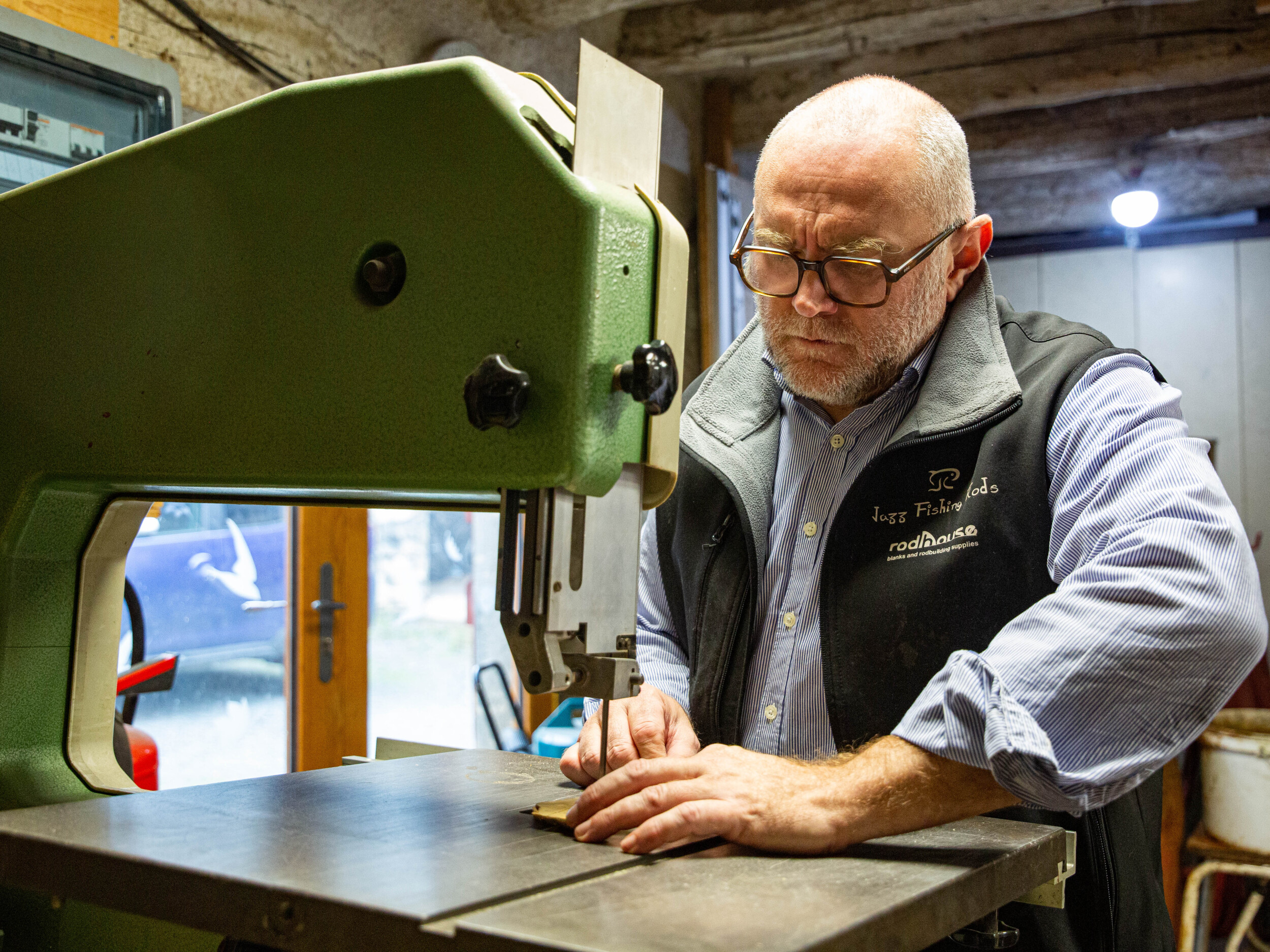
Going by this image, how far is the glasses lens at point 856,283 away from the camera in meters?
1.42

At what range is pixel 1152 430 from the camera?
117 centimetres

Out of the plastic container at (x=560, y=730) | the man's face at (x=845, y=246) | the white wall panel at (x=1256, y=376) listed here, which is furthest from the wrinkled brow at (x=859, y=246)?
the white wall panel at (x=1256, y=376)

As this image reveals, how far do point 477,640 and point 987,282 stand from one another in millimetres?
3659

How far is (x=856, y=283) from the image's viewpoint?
1428mm

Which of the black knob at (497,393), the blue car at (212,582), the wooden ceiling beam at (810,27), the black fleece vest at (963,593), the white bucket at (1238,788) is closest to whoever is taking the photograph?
the black knob at (497,393)

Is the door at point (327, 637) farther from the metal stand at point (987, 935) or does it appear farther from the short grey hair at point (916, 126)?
the metal stand at point (987, 935)

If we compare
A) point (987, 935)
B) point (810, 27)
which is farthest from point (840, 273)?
point (810, 27)

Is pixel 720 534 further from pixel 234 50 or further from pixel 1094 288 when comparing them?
pixel 1094 288

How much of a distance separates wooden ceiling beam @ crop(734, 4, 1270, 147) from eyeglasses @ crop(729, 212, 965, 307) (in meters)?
3.34

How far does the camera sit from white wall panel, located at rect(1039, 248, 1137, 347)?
5.81 metres

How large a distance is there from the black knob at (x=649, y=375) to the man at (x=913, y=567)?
0.32 metres

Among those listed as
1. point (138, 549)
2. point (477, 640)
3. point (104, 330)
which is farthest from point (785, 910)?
point (477, 640)

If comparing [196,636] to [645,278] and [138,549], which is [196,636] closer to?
[138,549]

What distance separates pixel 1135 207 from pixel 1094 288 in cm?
88
